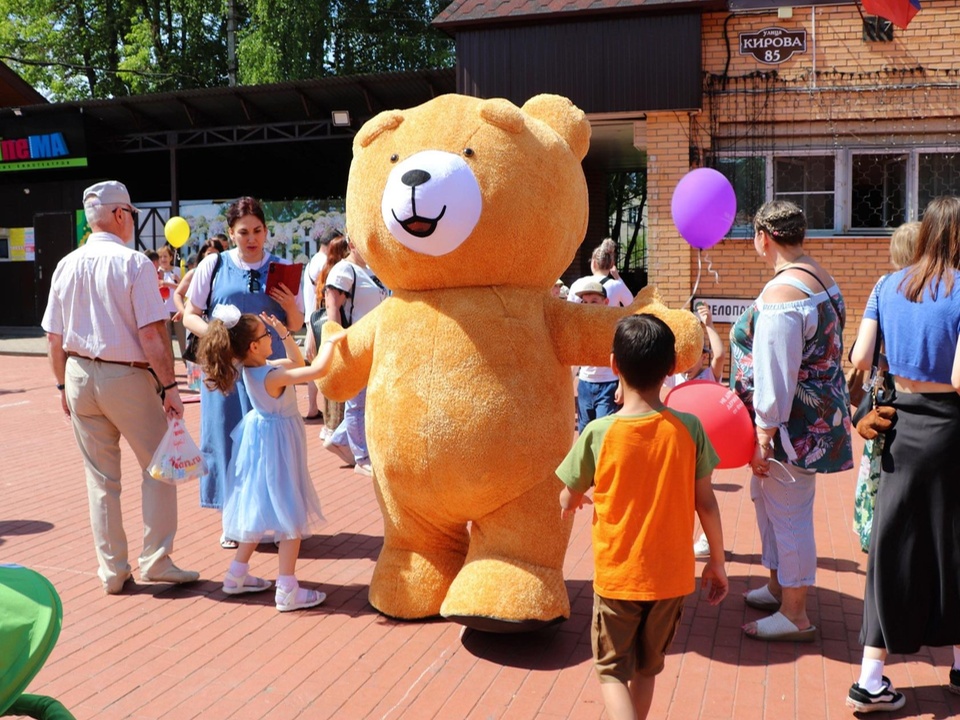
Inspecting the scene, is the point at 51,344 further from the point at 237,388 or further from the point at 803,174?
the point at 803,174

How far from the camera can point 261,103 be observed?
16.7m

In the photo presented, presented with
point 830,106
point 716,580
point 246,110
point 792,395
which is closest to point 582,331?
point 792,395

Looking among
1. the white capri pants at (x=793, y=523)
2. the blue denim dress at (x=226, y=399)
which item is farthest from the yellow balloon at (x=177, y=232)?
the white capri pants at (x=793, y=523)

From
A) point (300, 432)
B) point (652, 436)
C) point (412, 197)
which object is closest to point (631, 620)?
point (652, 436)

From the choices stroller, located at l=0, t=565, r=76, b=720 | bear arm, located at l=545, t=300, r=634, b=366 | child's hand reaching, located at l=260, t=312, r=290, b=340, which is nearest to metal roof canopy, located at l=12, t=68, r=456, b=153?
child's hand reaching, located at l=260, t=312, r=290, b=340

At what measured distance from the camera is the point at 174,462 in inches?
180

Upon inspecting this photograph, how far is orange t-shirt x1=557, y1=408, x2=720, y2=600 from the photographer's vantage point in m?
2.89

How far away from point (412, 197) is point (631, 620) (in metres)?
1.95

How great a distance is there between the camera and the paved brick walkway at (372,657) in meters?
3.57

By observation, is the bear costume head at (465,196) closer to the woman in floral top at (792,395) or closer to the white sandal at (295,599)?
the woman in floral top at (792,395)

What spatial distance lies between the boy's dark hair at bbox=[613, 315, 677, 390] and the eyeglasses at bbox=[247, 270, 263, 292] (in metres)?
2.86

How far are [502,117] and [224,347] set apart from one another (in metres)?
1.76

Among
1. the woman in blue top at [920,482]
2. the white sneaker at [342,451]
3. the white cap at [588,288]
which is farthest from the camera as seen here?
the white sneaker at [342,451]

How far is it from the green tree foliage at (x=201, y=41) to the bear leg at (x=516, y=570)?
21.1 metres
